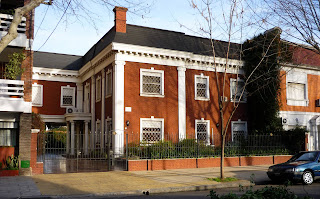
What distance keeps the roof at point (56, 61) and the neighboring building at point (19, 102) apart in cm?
1146

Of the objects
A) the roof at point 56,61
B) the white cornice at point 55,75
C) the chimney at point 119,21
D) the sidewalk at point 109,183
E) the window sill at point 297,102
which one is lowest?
the sidewalk at point 109,183

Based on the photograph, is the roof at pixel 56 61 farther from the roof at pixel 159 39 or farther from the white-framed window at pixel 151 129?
the white-framed window at pixel 151 129

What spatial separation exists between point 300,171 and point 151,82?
11083mm

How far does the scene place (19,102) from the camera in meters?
14.7

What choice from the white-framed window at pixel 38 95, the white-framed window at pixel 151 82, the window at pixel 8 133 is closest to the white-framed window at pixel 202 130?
the white-framed window at pixel 151 82

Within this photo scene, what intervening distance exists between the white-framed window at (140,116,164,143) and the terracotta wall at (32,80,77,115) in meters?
9.62

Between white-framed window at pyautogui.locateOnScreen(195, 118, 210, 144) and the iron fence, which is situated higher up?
white-framed window at pyautogui.locateOnScreen(195, 118, 210, 144)

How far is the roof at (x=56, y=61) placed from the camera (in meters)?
27.3

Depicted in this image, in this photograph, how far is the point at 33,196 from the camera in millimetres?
9680

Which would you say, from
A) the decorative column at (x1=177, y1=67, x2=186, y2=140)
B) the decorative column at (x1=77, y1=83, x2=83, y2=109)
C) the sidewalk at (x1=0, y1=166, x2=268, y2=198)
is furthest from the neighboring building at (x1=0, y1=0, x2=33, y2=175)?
the decorative column at (x1=77, y1=83, x2=83, y2=109)

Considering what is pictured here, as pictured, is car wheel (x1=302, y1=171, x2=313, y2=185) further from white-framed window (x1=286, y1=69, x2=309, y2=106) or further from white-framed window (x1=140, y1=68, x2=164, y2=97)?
white-framed window (x1=286, y1=69, x2=309, y2=106)

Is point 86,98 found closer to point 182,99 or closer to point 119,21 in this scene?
point 119,21

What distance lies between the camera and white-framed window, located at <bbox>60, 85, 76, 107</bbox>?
27.1 metres

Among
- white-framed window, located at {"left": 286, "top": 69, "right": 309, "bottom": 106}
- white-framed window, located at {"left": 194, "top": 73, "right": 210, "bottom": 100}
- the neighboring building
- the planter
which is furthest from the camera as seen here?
white-framed window, located at {"left": 286, "top": 69, "right": 309, "bottom": 106}
